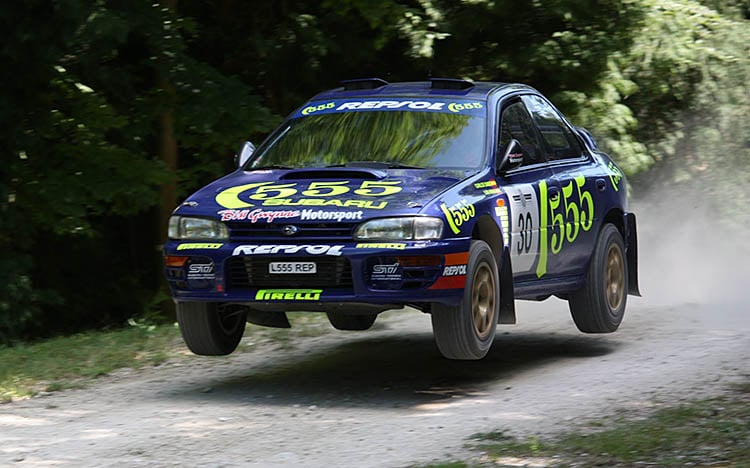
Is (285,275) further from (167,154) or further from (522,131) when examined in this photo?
(167,154)

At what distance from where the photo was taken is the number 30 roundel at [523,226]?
9.29 metres

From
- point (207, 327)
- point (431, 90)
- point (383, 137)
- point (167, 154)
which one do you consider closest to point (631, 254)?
point (431, 90)

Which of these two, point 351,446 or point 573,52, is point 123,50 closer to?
point 573,52

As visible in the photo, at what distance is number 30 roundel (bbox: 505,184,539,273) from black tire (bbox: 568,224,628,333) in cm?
97

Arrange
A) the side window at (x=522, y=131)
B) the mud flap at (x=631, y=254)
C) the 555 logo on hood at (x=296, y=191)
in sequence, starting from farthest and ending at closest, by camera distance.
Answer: the mud flap at (x=631, y=254) → the side window at (x=522, y=131) → the 555 logo on hood at (x=296, y=191)

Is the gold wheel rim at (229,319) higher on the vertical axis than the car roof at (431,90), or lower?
lower

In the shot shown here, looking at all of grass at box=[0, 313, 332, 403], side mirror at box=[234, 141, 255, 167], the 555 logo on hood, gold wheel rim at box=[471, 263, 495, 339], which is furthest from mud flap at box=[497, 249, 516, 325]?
grass at box=[0, 313, 332, 403]

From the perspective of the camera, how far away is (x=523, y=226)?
31.0ft

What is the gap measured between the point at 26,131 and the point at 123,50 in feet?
5.28

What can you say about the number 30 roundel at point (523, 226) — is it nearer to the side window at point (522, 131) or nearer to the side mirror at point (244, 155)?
the side window at point (522, 131)

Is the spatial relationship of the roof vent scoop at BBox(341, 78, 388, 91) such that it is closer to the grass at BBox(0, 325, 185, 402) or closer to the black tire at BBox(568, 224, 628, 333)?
the black tire at BBox(568, 224, 628, 333)

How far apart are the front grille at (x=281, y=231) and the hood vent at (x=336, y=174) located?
0.65 metres

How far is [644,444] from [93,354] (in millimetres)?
5122

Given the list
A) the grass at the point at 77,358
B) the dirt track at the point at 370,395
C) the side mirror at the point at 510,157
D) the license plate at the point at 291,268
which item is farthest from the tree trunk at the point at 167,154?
the license plate at the point at 291,268
